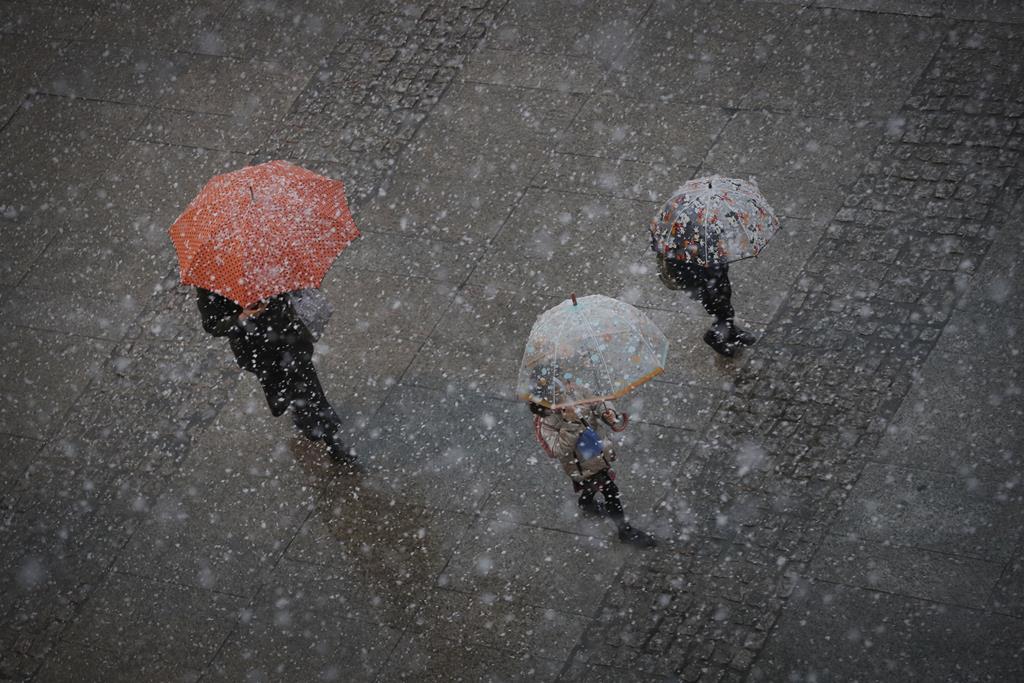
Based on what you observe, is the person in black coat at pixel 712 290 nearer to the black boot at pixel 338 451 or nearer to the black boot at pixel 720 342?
the black boot at pixel 720 342

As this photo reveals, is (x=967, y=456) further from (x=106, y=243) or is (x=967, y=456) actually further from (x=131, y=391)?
(x=106, y=243)

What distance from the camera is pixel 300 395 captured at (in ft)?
24.9

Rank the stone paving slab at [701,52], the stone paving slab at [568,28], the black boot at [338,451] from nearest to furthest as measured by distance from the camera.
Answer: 1. the black boot at [338,451]
2. the stone paving slab at [701,52]
3. the stone paving slab at [568,28]

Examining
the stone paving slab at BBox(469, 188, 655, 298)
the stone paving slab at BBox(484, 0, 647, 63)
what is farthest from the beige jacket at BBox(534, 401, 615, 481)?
the stone paving slab at BBox(484, 0, 647, 63)

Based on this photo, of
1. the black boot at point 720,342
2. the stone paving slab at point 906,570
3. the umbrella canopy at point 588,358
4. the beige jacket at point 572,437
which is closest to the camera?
the umbrella canopy at point 588,358

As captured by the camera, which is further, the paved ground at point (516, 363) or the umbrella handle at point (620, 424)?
the paved ground at point (516, 363)

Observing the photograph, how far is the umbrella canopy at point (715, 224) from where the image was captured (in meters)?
6.83

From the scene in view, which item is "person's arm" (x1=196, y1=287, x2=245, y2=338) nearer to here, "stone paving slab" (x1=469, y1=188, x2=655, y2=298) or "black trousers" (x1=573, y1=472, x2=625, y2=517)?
"stone paving slab" (x1=469, y1=188, x2=655, y2=298)

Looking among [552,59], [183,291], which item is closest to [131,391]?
[183,291]

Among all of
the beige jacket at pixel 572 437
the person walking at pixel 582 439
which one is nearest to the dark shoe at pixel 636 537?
the person walking at pixel 582 439

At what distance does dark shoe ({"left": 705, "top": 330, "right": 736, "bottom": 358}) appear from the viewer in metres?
7.67

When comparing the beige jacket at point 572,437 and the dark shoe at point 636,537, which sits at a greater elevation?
the beige jacket at point 572,437

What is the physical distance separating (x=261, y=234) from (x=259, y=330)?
2.14 feet

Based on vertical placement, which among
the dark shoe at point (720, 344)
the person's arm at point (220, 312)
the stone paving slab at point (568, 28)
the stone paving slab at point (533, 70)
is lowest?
the dark shoe at point (720, 344)
